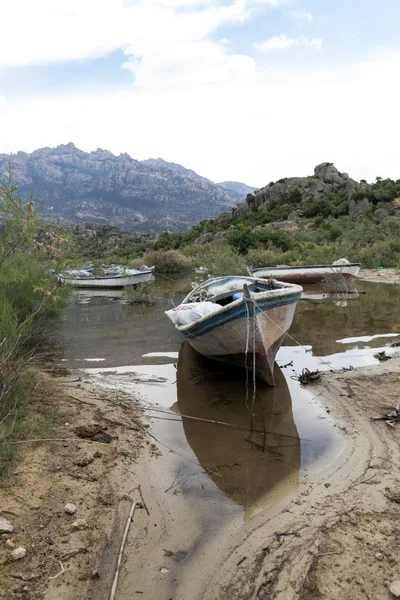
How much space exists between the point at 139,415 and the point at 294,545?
2930mm

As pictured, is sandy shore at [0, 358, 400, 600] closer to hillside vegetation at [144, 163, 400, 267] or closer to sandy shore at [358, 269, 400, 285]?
sandy shore at [358, 269, 400, 285]

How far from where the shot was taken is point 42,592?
2439mm

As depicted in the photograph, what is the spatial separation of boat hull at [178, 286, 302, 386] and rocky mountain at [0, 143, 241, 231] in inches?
4117

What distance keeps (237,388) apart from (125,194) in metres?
162

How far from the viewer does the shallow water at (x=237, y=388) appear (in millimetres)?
4102

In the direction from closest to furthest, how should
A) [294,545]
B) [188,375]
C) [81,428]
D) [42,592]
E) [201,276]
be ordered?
[42,592] → [294,545] → [81,428] → [188,375] → [201,276]

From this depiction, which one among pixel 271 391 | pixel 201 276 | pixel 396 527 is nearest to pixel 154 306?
pixel 201 276

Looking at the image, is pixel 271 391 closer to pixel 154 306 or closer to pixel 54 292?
pixel 54 292

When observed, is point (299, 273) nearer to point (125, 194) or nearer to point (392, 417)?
point (392, 417)

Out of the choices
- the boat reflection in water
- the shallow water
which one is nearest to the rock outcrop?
the shallow water

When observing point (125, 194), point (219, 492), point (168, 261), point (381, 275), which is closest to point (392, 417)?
point (219, 492)

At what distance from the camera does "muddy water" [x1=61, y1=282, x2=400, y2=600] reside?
9.87ft

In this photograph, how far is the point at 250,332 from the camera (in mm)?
5898

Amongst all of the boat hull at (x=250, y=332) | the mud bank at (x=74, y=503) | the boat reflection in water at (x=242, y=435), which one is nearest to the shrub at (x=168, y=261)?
the boat reflection in water at (x=242, y=435)
